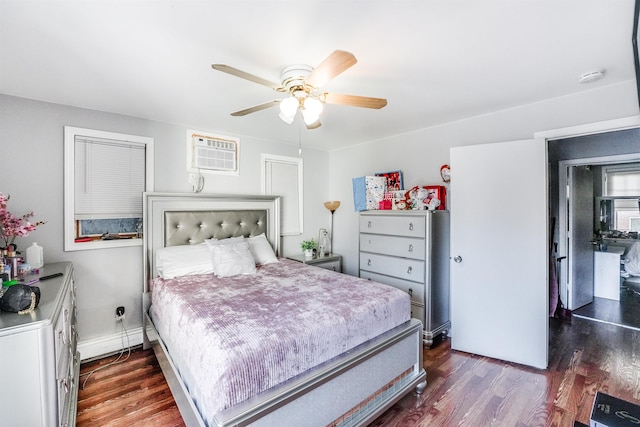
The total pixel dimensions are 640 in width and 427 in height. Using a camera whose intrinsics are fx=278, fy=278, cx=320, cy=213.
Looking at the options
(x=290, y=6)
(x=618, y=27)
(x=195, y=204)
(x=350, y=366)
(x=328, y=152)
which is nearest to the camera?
(x=290, y=6)

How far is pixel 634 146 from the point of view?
3.23 m

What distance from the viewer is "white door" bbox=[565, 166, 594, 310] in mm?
3807

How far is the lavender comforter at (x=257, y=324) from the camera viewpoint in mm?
1327

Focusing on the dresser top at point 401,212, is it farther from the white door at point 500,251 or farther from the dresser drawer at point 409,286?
the dresser drawer at point 409,286

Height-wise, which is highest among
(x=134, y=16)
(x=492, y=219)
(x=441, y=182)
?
(x=134, y=16)

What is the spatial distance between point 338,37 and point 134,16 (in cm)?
105

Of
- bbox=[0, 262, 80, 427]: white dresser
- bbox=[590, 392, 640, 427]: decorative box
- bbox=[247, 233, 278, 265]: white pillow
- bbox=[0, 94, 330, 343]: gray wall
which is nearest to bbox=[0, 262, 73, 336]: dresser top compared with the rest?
bbox=[0, 262, 80, 427]: white dresser

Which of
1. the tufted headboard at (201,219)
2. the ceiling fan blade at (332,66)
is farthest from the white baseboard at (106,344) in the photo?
the ceiling fan blade at (332,66)

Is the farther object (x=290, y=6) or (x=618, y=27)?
(x=618, y=27)

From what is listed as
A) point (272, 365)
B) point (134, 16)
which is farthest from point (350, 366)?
point (134, 16)

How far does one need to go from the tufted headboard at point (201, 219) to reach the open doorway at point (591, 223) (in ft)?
12.6

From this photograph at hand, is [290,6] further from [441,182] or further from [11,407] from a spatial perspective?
[441,182]

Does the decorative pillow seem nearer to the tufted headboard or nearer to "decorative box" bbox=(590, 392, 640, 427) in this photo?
the tufted headboard

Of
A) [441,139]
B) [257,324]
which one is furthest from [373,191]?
[257,324]
